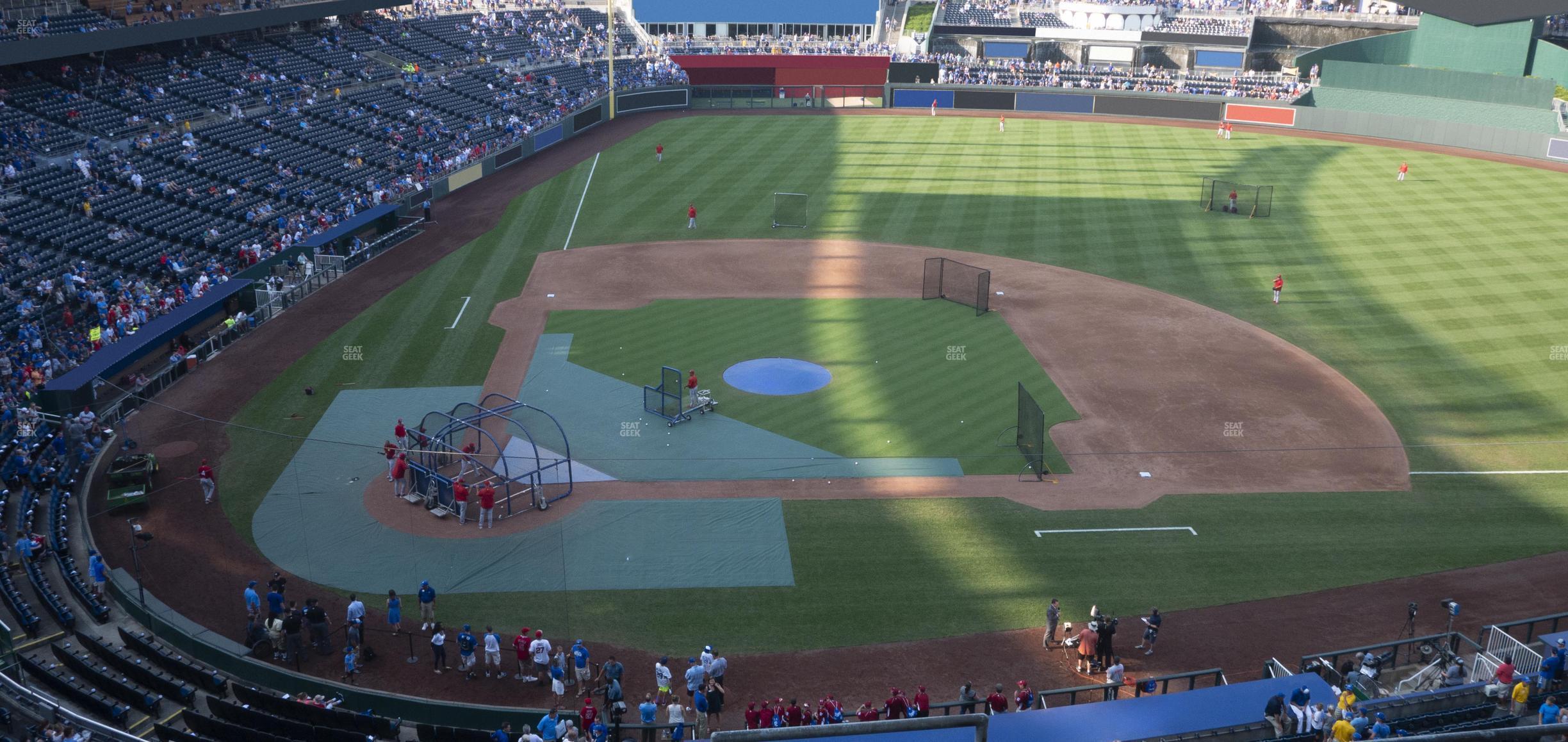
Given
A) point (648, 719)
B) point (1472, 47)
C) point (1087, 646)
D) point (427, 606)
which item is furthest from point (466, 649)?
point (1472, 47)

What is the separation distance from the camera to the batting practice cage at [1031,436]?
2831cm

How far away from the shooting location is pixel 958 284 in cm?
4238

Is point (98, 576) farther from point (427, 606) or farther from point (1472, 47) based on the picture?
point (1472, 47)

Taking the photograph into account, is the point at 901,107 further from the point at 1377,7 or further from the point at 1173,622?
the point at 1173,622

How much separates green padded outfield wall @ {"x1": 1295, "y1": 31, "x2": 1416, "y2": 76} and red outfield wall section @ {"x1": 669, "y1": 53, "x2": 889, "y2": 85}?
30910 millimetres

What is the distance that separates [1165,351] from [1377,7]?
208ft

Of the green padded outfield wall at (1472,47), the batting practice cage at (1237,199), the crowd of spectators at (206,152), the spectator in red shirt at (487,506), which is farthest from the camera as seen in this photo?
the green padded outfield wall at (1472,47)

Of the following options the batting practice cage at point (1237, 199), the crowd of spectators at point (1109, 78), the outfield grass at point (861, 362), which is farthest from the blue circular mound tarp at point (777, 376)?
the crowd of spectators at point (1109, 78)

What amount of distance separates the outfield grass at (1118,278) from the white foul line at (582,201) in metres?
0.52

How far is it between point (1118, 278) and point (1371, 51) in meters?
46.5

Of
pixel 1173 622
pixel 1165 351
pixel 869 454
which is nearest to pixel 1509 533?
pixel 1173 622

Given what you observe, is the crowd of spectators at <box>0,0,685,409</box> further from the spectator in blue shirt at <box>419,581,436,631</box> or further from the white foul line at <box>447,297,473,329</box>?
the spectator in blue shirt at <box>419,581,436,631</box>

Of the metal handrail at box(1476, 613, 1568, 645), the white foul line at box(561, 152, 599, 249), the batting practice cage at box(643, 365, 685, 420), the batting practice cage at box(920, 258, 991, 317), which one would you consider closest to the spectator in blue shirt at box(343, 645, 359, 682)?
the batting practice cage at box(643, 365, 685, 420)

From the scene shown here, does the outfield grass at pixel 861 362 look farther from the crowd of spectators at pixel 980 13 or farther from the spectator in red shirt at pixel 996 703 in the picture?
the crowd of spectators at pixel 980 13
